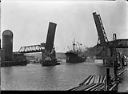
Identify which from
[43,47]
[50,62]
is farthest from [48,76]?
[43,47]

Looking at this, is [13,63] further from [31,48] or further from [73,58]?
[73,58]

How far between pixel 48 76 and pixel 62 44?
0.41 m

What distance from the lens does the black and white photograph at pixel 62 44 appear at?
270cm

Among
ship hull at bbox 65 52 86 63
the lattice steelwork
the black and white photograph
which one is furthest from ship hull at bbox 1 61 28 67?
ship hull at bbox 65 52 86 63

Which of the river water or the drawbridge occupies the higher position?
the drawbridge

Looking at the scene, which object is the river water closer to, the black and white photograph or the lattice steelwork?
the black and white photograph

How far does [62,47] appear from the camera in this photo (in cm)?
276

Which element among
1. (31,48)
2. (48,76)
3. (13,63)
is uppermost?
(31,48)

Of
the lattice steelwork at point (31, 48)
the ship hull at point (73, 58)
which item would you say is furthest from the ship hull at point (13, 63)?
the ship hull at point (73, 58)

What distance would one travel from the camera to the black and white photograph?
270 cm

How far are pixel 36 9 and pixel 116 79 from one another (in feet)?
4.04

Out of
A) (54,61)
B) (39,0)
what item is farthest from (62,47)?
(39,0)

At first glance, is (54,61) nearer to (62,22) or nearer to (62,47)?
(62,47)

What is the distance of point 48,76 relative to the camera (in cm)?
268
